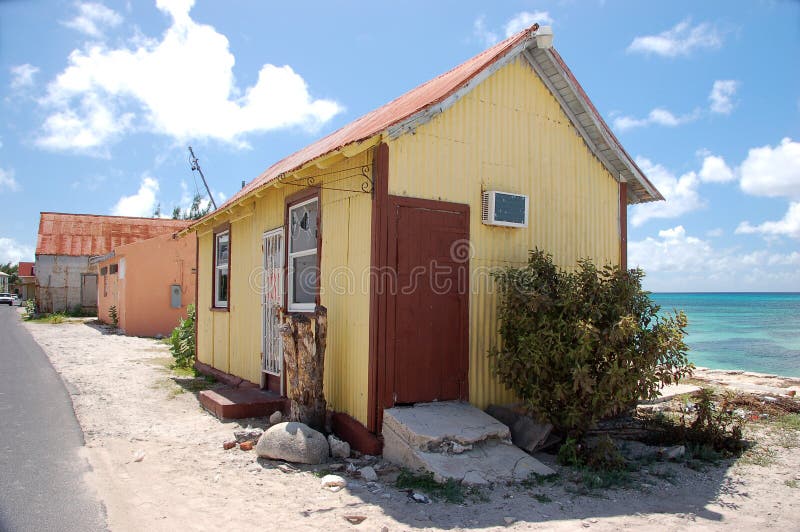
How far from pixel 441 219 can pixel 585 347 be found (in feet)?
6.79

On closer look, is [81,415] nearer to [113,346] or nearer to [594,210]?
[594,210]

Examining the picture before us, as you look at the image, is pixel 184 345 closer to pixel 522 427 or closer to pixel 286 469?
pixel 286 469

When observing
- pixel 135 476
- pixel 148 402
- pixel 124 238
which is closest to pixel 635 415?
pixel 135 476

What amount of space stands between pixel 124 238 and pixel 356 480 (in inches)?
1214

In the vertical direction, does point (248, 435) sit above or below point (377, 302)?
below

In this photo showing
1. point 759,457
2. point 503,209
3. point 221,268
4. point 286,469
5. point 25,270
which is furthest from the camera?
point 25,270

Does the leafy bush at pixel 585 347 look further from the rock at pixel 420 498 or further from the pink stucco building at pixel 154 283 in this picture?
the pink stucco building at pixel 154 283

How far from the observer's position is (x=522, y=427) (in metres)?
6.09

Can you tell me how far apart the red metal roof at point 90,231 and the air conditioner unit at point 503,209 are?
26304mm

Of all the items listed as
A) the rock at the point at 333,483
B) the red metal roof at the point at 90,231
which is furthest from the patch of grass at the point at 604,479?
the red metal roof at the point at 90,231

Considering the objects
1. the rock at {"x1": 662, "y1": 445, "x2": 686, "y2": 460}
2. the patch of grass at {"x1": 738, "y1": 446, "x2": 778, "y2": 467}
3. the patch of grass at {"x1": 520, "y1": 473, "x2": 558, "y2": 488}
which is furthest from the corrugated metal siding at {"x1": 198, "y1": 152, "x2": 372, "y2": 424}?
the patch of grass at {"x1": 738, "y1": 446, "x2": 778, "y2": 467}

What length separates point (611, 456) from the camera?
5.49 metres

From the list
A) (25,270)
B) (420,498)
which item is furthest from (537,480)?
(25,270)

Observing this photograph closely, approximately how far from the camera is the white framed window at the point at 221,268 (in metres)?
11.1
